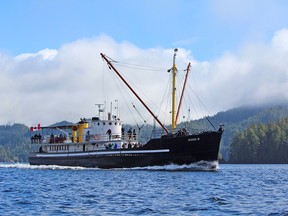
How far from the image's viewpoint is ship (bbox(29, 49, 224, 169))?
2778 inches

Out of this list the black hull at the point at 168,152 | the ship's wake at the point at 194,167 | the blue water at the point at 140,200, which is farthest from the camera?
the ship's wake at the point at 194,167

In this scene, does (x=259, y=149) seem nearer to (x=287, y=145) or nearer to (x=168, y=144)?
(x=287, y=145)

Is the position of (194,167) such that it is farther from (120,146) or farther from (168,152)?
(120,146)

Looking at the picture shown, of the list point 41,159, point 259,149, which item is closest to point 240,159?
point 259,149

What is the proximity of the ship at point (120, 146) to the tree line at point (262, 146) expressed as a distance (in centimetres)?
10258

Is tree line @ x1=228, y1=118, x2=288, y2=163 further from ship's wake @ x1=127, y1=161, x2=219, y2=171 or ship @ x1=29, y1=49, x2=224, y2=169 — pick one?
ship's wake @ x1=127, y1=161, x2=219, y2=171

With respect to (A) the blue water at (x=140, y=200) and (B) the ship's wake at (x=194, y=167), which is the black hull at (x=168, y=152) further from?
(A) the blue water at (x=140, y=200)

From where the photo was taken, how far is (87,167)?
264 ft

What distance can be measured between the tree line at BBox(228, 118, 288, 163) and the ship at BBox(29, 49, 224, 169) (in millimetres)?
102580

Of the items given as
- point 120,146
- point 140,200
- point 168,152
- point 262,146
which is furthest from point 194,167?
point 262,146

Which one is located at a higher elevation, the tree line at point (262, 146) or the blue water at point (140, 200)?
the tree line at point (262, 146)

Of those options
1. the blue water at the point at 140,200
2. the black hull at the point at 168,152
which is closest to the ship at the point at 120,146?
the black hull at the point at 168,152

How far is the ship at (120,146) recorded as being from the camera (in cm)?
7056

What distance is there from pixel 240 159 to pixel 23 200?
161661 mm
